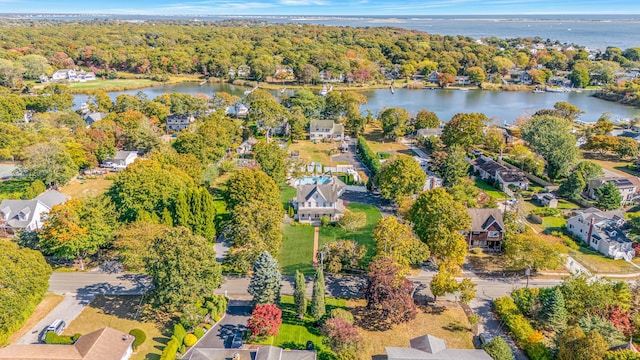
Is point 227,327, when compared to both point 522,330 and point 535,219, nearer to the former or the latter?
point 522,330

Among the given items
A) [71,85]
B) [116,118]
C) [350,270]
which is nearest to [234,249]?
[350,270]

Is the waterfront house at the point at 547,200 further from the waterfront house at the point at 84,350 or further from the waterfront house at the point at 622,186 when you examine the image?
the waterfront house at the point at 84,350

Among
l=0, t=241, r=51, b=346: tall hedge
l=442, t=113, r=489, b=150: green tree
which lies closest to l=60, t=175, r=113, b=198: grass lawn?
l=0, t=241, r=51, b=346: tall hedge

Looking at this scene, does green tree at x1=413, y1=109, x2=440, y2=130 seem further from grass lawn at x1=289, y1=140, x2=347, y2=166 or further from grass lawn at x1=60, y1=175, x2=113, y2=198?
grass lawn at x1=60, y1=175, x2=113, y2=198

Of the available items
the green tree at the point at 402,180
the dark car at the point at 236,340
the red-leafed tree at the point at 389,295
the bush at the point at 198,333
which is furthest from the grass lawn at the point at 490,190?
the bush at the point at 198,333

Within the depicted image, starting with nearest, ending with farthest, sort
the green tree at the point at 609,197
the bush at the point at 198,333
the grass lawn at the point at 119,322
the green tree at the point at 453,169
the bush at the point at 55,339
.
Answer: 1. the bush at the point at 55,339
2. the grass lawn at the point at 119,322
3. the bush at the point at 198,333
4. the green tree at the point at 609,197
5. the green tree at the point at 453,169

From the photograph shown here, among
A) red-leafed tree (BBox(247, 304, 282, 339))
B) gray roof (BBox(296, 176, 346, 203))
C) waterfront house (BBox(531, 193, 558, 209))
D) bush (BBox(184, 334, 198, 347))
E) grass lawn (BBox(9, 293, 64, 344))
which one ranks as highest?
gray roof (BBox(296, 176, 346, 203))
